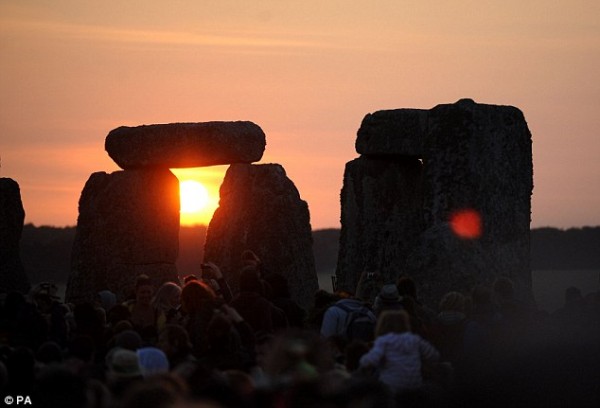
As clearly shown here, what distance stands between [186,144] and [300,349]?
16115 millimetres

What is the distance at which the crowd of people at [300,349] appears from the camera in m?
10.7

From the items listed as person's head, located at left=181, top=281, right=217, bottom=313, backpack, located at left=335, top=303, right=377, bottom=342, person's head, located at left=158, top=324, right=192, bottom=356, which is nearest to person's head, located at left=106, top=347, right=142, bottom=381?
person's head, located at left=158, top=324, right=192, bottom=356

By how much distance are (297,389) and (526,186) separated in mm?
9104

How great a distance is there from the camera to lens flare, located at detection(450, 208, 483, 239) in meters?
17.5

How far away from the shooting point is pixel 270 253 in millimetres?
24719

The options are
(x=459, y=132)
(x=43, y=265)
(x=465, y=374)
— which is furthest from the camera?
(x=43, y=265)

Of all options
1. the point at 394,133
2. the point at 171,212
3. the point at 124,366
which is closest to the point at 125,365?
A: the point at 124,366

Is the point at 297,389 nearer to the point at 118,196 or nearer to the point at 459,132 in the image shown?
the point at 459,132

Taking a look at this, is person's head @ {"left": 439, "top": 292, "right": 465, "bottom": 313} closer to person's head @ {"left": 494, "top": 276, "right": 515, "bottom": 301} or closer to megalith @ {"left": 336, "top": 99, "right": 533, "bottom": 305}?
person's head @ {"left": 494, "top": 276, "right": 515, "bottom": 301}

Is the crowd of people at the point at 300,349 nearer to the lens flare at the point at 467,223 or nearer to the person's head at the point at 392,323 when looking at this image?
the person's head at the point at 392,323

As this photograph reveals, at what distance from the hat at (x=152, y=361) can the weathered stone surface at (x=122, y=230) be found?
14268mm

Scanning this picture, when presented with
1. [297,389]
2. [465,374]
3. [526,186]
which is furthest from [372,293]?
[297,389]

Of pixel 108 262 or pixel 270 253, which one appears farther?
pixel 108 262

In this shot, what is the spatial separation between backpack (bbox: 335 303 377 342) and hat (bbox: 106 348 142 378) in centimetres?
282
